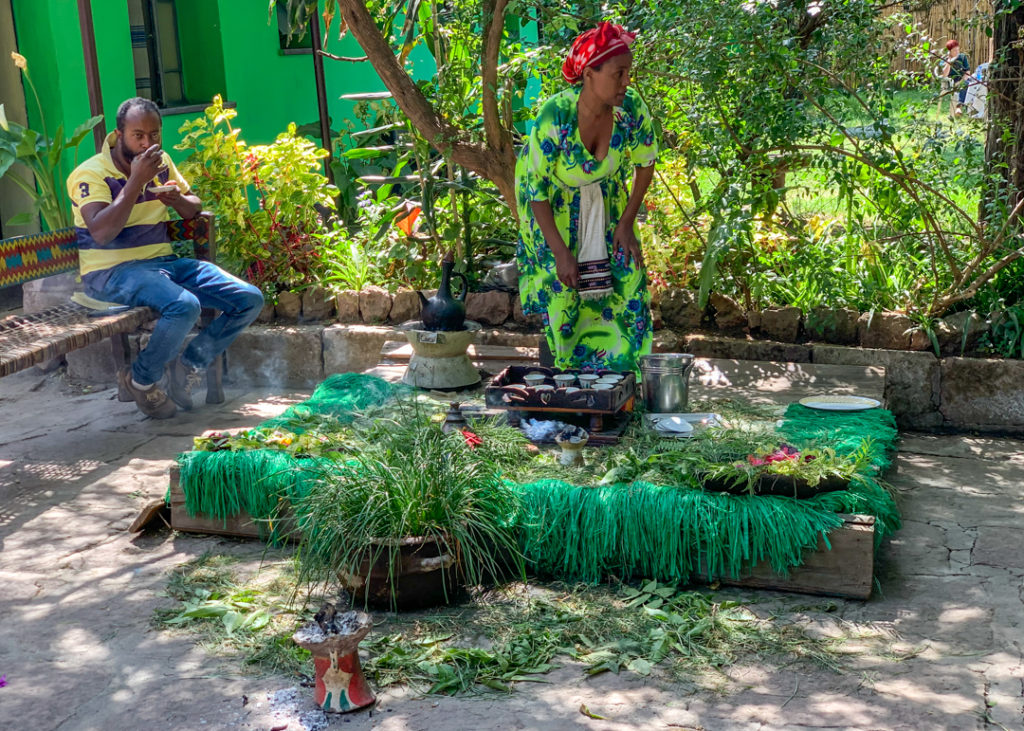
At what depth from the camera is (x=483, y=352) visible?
6527 mm

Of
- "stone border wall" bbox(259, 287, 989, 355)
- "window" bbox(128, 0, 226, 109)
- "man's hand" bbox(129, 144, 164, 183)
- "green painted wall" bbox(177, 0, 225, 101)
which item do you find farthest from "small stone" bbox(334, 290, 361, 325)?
"green painted wall" bbox(177, 0, 225, 101)

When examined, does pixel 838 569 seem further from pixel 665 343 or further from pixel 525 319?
pixel 525 319

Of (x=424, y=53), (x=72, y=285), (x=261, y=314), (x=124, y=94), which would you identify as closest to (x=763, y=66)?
(x=261, y=314)

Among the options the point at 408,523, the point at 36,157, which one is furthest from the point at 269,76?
the point at 408,523

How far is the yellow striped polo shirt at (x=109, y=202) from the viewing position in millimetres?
6047

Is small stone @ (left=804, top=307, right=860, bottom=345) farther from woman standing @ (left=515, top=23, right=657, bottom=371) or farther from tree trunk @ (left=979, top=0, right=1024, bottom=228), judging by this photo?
woman standing @ (left=515, top=23, right=657, bottom=371)

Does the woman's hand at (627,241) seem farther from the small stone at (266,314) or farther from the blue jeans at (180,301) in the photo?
the small stone at (266,314)

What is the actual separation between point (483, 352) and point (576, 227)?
1332 millimetres

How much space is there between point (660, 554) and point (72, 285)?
457 centimetres

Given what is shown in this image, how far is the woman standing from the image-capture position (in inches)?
199

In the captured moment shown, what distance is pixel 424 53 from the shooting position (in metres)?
12.3

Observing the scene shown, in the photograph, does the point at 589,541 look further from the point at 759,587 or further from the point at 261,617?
the point at 261,617

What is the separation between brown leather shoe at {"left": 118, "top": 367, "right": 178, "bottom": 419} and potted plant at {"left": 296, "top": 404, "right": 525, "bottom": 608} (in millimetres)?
2485

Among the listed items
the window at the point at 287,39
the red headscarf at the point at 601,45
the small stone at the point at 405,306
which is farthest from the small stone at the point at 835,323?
the window at the point at 287,39
